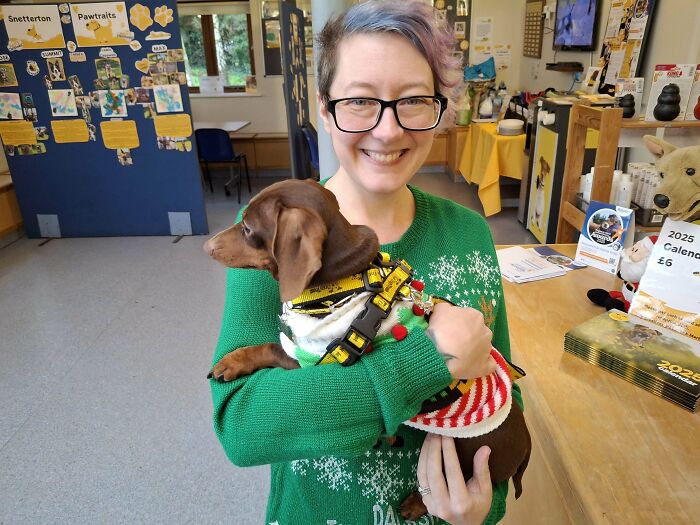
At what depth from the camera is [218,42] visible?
6816 millimetres

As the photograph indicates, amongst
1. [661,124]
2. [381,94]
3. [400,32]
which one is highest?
[400,32]

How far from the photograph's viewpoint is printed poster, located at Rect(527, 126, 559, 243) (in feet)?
12.7

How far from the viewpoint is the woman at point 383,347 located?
0.75 m

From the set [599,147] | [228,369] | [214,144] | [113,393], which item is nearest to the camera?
[228,369]

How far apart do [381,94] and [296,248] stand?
1.09 feet

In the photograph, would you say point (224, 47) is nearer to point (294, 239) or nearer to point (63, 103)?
point (63, 103)

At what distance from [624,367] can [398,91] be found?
857mm

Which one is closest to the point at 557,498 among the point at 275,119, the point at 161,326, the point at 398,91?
the point at 398,91

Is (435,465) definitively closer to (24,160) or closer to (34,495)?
(34,495)

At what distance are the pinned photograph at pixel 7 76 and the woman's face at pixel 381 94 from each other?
470cm

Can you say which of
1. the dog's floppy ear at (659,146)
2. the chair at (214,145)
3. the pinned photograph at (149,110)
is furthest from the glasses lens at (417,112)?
the chair at (214,145)

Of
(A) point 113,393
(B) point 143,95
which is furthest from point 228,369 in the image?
(B) point 143,95

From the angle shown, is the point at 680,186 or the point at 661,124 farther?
the point at 661,124

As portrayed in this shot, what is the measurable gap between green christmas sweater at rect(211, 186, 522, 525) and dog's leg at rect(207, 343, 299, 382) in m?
0.02
